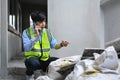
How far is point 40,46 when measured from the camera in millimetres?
3803

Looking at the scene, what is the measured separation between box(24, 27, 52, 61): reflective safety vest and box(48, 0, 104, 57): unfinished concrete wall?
973 millimetres

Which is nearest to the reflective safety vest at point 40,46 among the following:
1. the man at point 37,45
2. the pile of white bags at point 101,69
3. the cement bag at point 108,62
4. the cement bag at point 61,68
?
the man at point 37,45

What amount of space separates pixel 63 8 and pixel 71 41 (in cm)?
53

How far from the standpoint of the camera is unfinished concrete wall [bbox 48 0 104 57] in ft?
15.9

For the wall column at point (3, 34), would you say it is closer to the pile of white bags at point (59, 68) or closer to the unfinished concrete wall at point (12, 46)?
the pile of white bags at point (59, 68)

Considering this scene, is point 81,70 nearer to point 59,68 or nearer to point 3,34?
point 59,68

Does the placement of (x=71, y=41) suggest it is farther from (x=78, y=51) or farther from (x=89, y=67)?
(x=89, y=67)

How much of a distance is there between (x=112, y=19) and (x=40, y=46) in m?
1.32

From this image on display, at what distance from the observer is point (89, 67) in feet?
8.68

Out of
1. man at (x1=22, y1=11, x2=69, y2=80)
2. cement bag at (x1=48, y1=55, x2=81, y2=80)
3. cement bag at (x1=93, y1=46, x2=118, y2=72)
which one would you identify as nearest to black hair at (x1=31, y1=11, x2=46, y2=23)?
man at (x1=22, y1=11, x2=69, y2=80)

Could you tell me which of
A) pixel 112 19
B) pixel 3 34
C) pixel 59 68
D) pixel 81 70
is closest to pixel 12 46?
pixel 3 34

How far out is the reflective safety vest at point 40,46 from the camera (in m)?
3.78

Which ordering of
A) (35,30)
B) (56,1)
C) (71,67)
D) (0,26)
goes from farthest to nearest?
1. (56,1)
2. (0,26)
3. (35,30)
4. (71,67)

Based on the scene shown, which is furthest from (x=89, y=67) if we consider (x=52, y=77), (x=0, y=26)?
(x=0, y=26)
